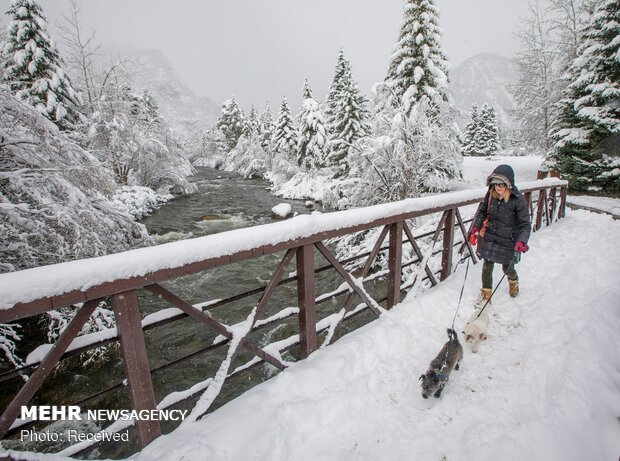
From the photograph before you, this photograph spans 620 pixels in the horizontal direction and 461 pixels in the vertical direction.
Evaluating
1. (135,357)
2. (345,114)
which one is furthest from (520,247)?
(345,114)

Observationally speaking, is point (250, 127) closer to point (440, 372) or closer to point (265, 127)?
point (265, 127)

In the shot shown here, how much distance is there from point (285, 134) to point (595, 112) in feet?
94.7

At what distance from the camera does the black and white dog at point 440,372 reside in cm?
249

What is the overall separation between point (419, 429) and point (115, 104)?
23718 mm

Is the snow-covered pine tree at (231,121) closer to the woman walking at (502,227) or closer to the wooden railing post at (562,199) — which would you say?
the wooden railing post at (562,199)

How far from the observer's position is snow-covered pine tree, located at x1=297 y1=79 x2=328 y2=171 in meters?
28.6

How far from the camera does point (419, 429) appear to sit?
2.30 m

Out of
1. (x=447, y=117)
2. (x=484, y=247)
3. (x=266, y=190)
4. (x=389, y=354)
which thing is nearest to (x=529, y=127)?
(x=447, y=117)

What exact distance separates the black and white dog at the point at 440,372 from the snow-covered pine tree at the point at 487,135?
1732 inches

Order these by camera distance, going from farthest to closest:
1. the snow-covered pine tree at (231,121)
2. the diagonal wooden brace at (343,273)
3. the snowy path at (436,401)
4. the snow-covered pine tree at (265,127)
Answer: the snow-covered pine tree at (231,121) < the snow-covered pine tree at (265,127) < the diagonal wooden brace at (343,273) < the snowy path at (436,401)

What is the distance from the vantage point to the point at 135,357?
204 centimetres

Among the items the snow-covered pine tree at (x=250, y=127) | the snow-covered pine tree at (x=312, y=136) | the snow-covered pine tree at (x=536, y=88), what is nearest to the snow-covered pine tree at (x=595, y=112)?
the snow-covered pine tree at (x=536, y=88)

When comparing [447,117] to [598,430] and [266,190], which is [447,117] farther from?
[266,190]

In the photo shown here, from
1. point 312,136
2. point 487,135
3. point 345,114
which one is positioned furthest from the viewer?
point 487,135
